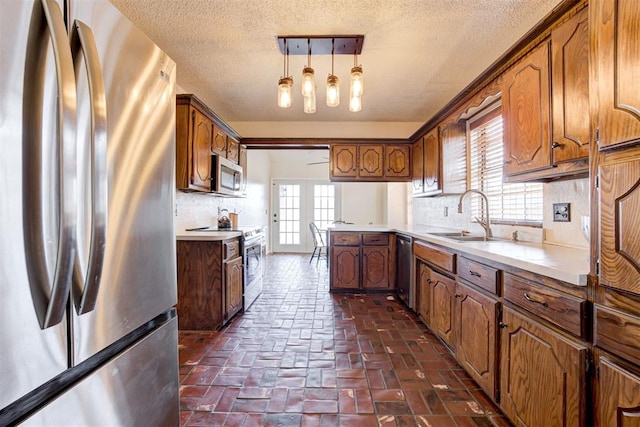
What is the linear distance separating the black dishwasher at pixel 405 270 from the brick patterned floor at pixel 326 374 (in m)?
0.18

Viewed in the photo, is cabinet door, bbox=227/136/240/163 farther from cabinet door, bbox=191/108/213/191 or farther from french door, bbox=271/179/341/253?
french door, bbox=271/179/341/253

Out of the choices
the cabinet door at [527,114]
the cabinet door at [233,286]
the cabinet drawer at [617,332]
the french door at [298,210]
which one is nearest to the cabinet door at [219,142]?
the cabinet door at [233,286]

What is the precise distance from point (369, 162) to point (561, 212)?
2539mm

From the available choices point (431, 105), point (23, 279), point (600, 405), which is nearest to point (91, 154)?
point (23, 279)

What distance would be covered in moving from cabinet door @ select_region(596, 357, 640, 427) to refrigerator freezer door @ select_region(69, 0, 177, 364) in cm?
149

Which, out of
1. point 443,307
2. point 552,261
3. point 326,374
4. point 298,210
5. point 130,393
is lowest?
point 326,374

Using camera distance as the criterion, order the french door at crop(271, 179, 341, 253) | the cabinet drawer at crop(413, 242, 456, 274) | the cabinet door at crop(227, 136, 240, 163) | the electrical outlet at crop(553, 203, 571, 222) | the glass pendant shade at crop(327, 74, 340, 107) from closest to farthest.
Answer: the electrical outlet at crop(553, 203, 571, 222) → the cabinet drawer at crop(413, 242, 456, 274) → the glass pendant shade at crop(327, 74, 340, 107) → the cabinet door at crop(227, 136, 240, 163) → the french door at crop(271, 179, 341, 253)

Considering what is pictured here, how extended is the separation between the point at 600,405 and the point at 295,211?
705 centimetres

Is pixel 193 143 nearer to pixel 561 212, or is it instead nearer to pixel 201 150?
pixel 201 150

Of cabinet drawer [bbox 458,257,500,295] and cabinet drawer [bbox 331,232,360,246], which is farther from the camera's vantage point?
cabinet drawer [bbox 331,232,360,246]

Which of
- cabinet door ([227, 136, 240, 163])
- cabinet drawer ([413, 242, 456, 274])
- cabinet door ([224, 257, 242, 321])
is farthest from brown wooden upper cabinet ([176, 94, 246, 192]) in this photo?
cabinet drawer ([413, 242, 456, 274])

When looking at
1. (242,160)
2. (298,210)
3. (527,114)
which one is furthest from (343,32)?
(298,210)

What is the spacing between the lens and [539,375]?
124cm

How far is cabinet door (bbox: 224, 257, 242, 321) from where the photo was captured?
274cm
